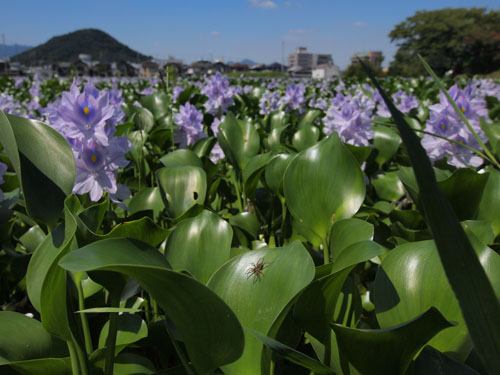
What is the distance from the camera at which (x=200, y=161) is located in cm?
169

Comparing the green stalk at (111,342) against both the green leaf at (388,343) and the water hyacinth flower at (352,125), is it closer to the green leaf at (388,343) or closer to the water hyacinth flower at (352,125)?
the green leaf at (388,343)

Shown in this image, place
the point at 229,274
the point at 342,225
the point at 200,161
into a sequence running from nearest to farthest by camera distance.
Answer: the point at 229,274 → the point at 342,225 → the point at 200,161

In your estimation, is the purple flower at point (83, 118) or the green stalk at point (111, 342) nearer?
the green stalk at point (111, 342)

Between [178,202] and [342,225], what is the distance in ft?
1.78

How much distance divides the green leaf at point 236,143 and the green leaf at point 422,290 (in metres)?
1.22

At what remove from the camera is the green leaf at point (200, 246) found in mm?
750

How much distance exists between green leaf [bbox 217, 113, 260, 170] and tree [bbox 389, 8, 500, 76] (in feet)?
122

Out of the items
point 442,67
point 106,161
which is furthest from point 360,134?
point 442,67

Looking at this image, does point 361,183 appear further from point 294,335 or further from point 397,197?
point 397,197

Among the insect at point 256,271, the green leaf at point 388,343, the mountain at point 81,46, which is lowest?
the green leaf at point 388,343

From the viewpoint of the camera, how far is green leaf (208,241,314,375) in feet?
1.86

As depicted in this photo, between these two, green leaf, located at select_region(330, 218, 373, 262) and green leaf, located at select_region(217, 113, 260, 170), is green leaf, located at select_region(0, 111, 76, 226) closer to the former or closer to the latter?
green leaf, located at select_region(330, 218, 373, 262)

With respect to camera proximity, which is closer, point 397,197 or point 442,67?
point 397,197

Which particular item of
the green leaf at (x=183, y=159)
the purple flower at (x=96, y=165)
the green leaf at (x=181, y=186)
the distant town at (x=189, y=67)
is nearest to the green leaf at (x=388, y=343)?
the green leaf at (x=181, y=186)
